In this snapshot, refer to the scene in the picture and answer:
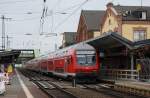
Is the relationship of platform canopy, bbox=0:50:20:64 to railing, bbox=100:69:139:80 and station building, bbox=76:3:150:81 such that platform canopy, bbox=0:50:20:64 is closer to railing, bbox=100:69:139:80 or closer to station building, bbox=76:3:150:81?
station building, bbox=76:3:150:81

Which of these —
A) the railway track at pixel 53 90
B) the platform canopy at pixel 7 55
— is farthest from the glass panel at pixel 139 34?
the railway track at pixel 53 90

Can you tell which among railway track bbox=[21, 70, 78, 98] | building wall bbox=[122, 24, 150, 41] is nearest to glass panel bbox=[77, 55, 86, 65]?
railway track bbox=[21, 70, 78, 98]

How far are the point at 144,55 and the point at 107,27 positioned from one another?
3547cm

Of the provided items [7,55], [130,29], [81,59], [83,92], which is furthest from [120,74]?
[130,29]

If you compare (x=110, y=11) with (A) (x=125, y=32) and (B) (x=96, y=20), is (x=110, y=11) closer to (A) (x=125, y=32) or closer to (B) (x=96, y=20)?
(A) (x=125, y=32)

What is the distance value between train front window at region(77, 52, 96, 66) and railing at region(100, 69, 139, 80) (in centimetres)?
262

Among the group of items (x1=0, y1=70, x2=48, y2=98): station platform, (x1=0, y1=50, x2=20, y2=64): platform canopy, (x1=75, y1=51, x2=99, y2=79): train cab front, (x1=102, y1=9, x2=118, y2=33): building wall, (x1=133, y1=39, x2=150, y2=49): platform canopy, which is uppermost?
(x1=102, y1=9, x2=118, y2=33): building wall

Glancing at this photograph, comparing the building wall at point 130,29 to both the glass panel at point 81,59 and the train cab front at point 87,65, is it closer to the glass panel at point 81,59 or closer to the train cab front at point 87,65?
the train cab front at point 87,65

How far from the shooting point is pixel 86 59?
41.1 metres

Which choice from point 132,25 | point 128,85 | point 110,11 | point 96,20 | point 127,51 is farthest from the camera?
point 96,20

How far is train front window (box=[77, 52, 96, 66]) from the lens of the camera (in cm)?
4088

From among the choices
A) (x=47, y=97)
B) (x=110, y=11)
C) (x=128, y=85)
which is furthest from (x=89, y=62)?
(x=110, y=11)

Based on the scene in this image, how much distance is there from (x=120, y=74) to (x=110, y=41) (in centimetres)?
279

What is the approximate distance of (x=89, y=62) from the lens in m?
40.9
